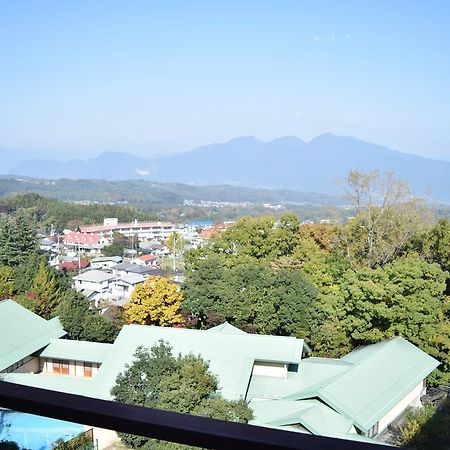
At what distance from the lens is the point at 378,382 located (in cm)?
714

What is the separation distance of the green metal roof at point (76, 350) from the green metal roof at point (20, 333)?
18 cm

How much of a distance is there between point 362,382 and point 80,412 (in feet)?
22.7

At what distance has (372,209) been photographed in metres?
11.6

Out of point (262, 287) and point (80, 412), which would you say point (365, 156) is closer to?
point (262, 287)

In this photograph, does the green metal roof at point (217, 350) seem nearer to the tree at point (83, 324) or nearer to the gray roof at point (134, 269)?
the tree at point (83, 324)

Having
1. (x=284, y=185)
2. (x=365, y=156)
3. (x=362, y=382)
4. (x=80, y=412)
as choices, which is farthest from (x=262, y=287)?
(x=365, y=156)

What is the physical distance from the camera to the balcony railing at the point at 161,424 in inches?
22.0

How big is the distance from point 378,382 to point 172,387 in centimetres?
293

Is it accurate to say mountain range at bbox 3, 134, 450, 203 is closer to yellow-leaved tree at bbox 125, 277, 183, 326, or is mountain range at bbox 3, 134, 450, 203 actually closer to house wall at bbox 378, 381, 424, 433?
yellow-leaved tree at bbox 125, 277, 183, 326

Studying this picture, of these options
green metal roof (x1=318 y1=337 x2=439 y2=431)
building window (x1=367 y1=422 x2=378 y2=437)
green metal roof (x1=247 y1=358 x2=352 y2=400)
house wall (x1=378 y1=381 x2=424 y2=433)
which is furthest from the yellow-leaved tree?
building window (x1=367 y1=422 x2=378 y2=437)

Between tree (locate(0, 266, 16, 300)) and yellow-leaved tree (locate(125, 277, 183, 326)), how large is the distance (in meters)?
3.38

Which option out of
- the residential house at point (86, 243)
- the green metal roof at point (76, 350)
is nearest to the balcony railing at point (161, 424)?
the green metal roof at point (76, 350)

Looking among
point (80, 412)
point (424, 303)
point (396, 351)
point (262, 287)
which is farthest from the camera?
point (262, 287)

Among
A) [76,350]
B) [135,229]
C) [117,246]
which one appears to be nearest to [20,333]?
[76,350]
